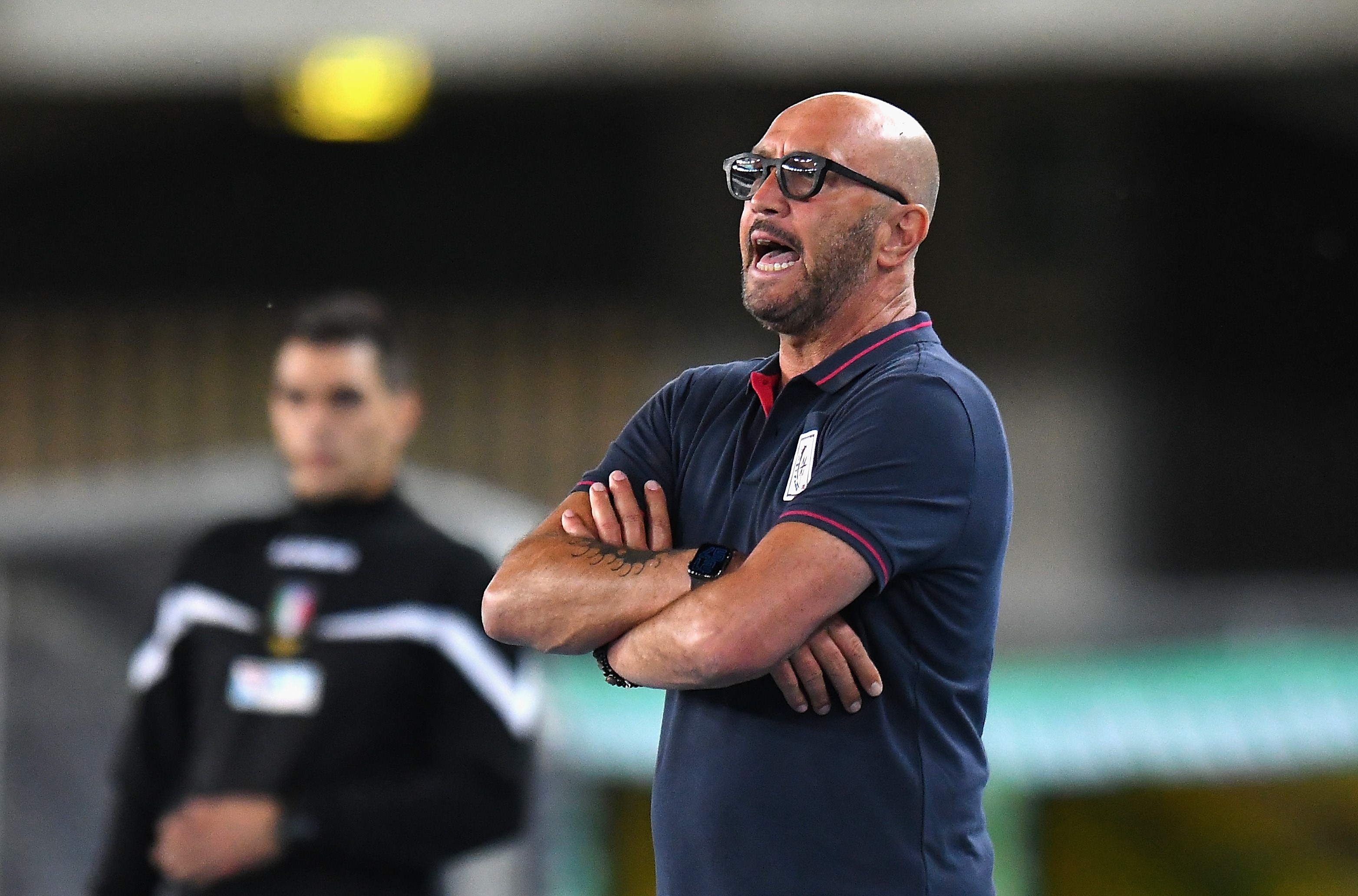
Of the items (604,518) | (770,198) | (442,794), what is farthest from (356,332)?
(770,198)

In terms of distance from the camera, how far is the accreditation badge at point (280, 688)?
3.65m

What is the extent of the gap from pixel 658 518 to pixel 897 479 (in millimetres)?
450

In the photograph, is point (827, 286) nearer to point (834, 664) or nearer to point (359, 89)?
point (834, 664)

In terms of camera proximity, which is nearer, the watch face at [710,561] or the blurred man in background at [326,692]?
the watch face at [710,561]

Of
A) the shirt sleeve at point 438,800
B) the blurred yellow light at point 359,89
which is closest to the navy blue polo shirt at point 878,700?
the shirt sleeve at point 438,800

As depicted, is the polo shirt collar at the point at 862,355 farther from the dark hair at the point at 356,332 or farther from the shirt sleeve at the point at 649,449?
the dark hair at the point at 356,332

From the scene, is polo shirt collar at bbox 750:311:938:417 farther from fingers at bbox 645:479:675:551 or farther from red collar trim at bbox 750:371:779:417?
fingers at bbox 645:479:675:551

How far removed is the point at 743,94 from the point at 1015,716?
18.1 feet

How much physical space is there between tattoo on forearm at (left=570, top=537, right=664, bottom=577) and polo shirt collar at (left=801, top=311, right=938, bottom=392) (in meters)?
0.37

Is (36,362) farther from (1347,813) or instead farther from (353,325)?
(1347,813)

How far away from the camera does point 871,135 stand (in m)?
2.54

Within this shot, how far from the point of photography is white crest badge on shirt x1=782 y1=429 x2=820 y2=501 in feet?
7.75

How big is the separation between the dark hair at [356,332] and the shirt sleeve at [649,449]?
53.9 inches

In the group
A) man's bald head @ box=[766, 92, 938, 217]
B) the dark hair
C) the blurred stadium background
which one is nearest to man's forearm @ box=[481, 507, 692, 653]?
man's bald head @ box=[766, 92, 938, 217]
